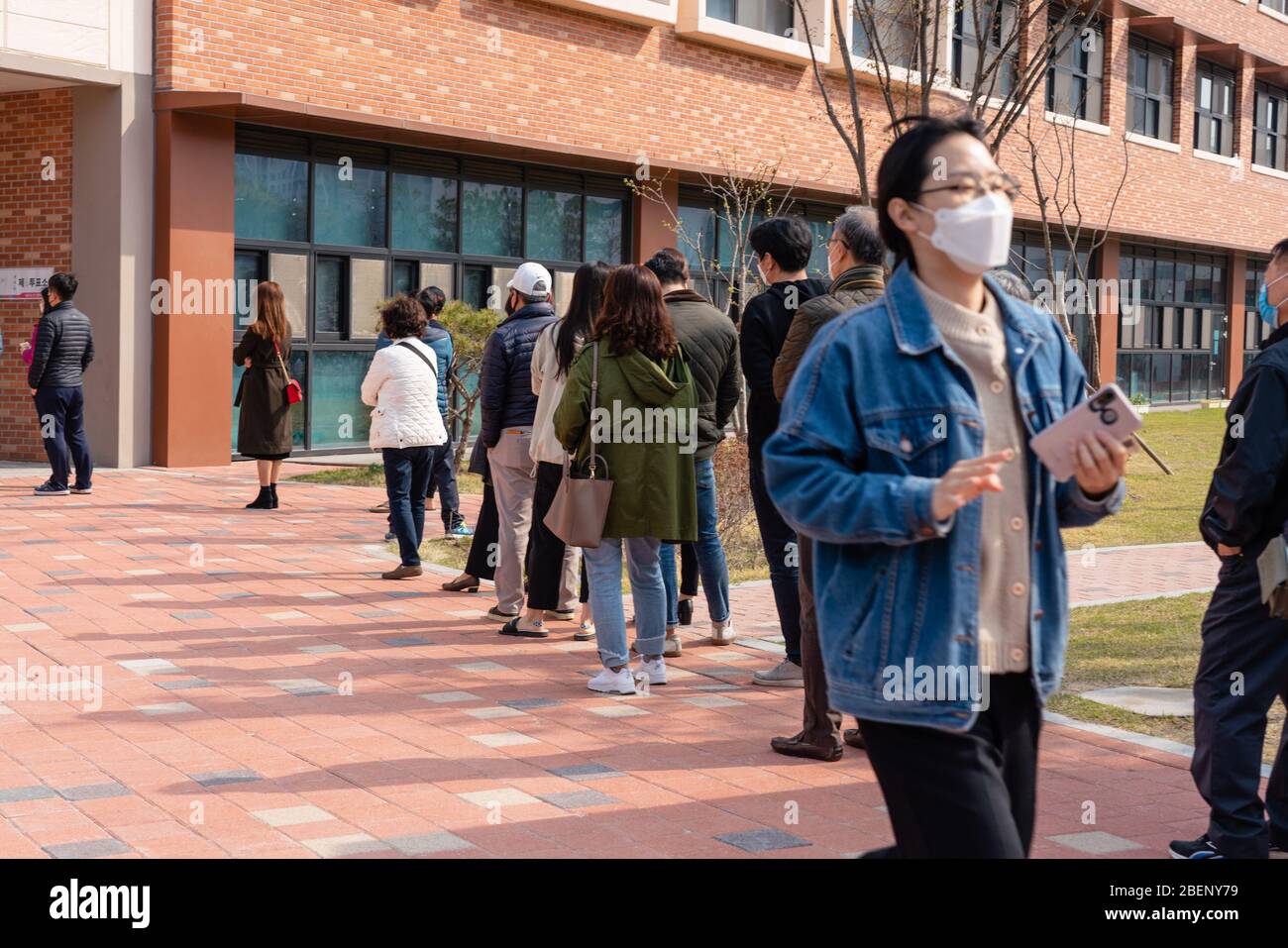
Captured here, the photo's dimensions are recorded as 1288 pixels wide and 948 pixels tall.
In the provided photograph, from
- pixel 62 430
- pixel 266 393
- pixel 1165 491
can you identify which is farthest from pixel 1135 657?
pixel 1165 491

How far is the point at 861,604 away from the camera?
9.68 ft

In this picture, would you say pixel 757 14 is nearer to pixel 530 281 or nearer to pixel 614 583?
pixel 530 281

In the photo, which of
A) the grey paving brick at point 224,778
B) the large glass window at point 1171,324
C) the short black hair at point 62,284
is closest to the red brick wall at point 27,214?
the short black hair at point 62,284

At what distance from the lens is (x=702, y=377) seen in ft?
26.1

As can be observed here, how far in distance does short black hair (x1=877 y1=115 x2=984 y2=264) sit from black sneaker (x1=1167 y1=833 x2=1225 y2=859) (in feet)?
8.69

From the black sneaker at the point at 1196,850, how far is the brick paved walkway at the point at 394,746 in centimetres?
14

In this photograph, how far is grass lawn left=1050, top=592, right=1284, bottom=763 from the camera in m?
6.94

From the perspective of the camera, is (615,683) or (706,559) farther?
(706,559)

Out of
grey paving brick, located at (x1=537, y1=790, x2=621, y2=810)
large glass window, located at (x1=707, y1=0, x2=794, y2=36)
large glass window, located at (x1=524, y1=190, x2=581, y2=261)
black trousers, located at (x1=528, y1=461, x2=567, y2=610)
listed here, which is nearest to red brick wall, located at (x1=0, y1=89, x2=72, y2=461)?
large glass window, located at (x1=524, y1=190, x2=581, y2=261)

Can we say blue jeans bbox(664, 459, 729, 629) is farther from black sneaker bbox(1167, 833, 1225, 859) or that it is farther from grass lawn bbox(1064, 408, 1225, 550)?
black sneaker bbox(1167, 833, 1225, 859)

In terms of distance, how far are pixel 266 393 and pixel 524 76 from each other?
766cm

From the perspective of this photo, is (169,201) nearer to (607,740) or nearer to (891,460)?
(607,740)
